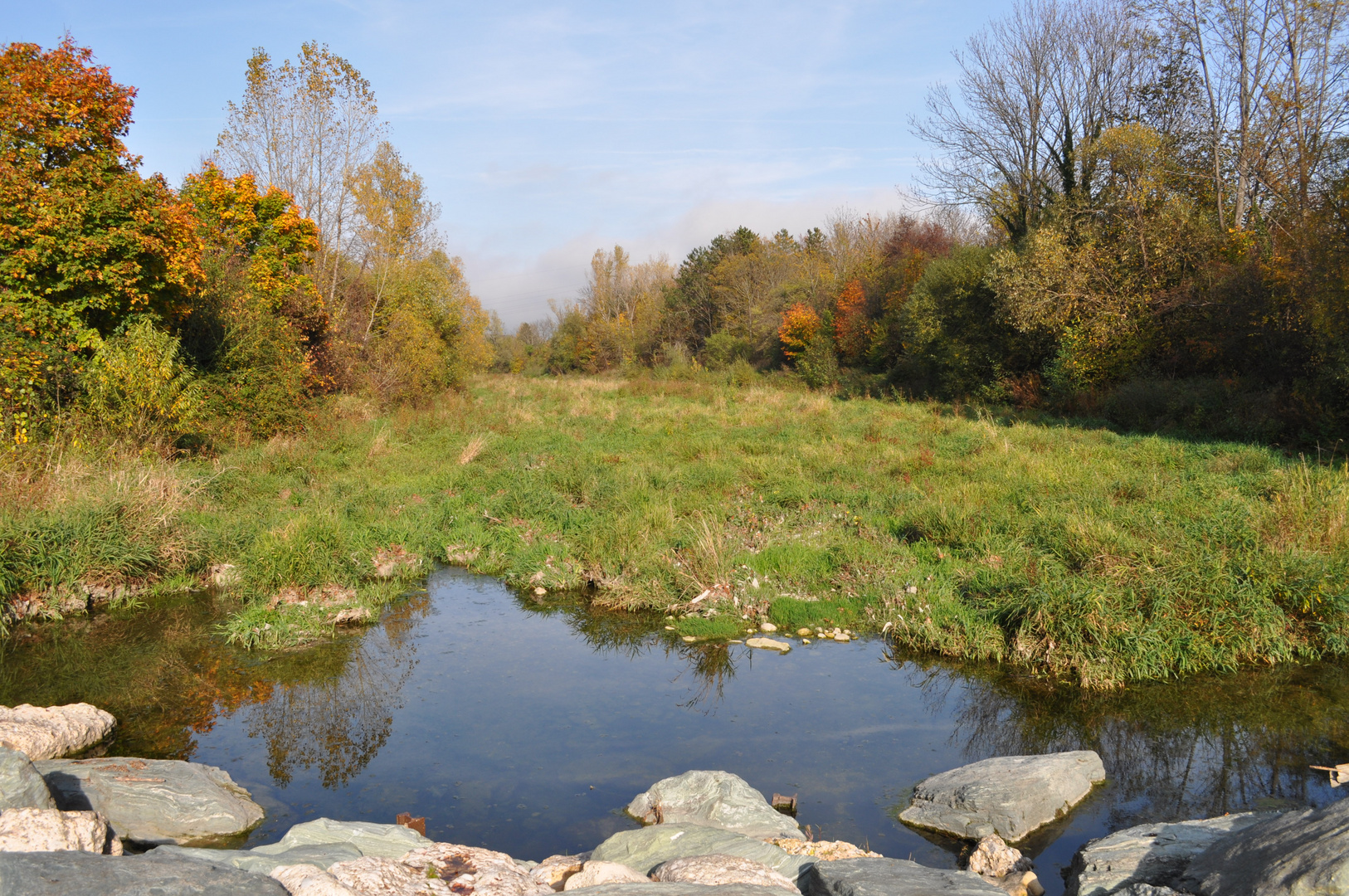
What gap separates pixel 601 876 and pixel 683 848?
2.35 ft

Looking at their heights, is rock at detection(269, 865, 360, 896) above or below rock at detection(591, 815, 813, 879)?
above

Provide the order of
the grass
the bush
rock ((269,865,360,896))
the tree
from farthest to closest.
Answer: the bush
the tree
the grass
rock ((269,865,360,896))

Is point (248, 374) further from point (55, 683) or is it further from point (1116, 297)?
point (1116, 297)

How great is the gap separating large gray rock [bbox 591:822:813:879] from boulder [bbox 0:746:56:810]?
8.85 ft

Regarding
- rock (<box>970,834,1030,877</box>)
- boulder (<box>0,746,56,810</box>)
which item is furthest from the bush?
rock (<box>970,834,1030,877</box>)

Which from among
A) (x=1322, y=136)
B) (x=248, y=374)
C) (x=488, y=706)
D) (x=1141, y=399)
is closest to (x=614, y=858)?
(x=488, y=706)

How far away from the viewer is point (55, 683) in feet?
23.6

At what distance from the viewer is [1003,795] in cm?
504

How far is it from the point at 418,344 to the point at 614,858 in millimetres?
25456

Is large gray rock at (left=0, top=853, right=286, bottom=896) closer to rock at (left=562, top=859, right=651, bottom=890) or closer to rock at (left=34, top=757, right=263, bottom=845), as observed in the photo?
rock at (left=562, top=859, right=651, bottom=890)

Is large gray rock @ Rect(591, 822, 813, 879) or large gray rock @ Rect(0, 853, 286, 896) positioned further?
large gray rock @ Rect(591, 822, 813, 879)

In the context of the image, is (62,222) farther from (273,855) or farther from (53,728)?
(273,855)

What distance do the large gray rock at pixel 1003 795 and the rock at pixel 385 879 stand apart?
2.95 meters

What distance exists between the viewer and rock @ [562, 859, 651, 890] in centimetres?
374
